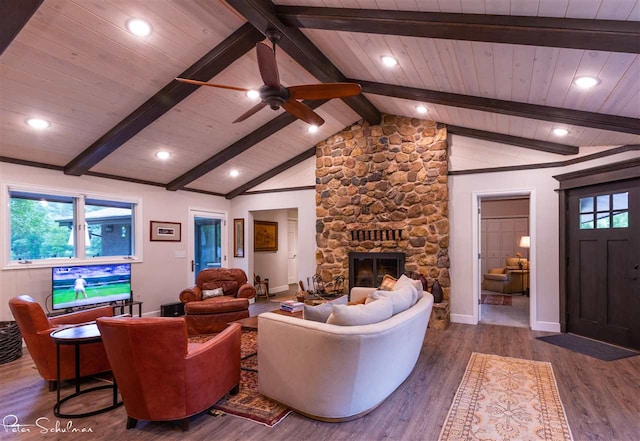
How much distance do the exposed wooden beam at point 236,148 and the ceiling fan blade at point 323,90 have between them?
75.0 inches

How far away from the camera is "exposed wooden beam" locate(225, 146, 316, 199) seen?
712 centimetres

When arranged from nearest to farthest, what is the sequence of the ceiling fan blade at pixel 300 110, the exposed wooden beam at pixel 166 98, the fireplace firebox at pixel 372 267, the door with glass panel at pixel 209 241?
the ceiling fan blade at pixel 300 110, the exposed wooden beam at pixel 166 98, the fireplace firebox at pixel 372 267, the door with glass panel at pixel 209 241

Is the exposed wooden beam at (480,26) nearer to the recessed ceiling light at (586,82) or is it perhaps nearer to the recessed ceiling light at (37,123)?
the recessed ceiling light at (586,82)

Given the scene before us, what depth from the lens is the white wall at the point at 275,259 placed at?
28.2 ft

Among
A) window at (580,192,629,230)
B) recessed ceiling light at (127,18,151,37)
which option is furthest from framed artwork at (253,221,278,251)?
window at (580,192,629,230)

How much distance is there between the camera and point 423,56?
11.1 ft

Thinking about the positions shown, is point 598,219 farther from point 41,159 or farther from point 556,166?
point 41,159

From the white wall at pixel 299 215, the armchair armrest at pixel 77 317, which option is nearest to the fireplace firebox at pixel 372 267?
the white wall at pixel 299 215

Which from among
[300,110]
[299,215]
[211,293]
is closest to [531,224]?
[300,110]

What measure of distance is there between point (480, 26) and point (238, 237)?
6390 millimetres

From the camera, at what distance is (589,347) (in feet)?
14.4

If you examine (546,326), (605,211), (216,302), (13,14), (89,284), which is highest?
(13,14)

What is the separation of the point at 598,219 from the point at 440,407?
354cm

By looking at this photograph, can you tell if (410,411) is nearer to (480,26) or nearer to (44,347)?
(480,26)
